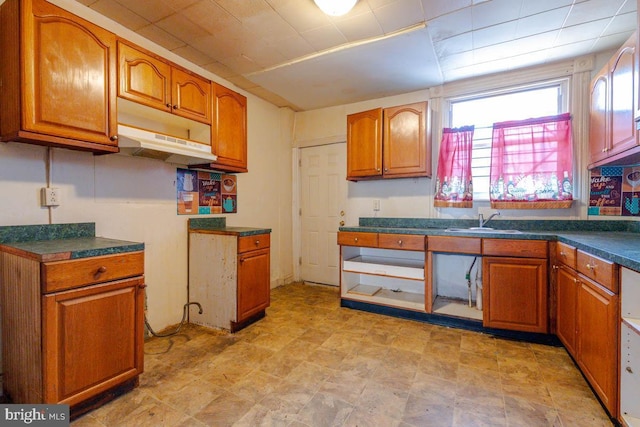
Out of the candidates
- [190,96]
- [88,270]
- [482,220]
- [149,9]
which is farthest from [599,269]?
[149,9]

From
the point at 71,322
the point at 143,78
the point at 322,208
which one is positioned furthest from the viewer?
the point at 322,208

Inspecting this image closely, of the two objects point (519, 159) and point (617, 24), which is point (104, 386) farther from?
point (617, 24)

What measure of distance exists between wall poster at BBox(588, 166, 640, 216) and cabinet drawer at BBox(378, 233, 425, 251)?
156 cm

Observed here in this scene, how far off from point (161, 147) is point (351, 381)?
2027mm

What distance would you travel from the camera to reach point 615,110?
2.08m

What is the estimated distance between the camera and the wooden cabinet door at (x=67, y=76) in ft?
5.03

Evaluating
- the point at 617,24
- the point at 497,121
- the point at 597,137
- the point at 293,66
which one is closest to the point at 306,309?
the point at 293,66

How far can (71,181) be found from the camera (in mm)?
1986

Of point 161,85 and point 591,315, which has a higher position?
point 161,85

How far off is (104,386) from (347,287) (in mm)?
2230

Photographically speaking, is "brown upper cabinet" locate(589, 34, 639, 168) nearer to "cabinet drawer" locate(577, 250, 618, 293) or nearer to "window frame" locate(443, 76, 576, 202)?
"window frame" locate(443, 76, 576, 202)

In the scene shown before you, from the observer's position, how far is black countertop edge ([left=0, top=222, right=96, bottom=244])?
5.58 ft

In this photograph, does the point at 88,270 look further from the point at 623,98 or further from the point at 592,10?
the point at 592,10

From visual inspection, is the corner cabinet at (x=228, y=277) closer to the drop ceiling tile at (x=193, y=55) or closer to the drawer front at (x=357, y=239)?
the drawer front at (x=357, y=239)
